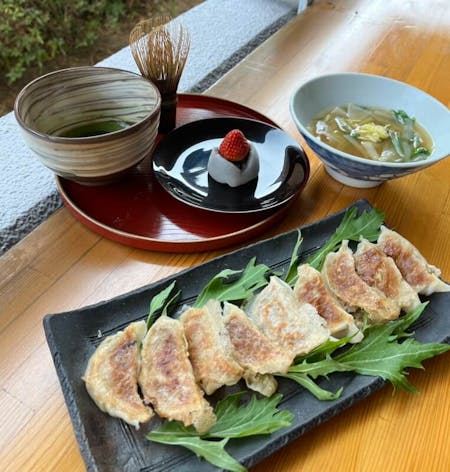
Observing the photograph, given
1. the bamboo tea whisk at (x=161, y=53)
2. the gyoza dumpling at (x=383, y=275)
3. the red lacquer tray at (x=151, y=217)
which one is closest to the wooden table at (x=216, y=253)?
the red lacquer tray at (x=151, y=217)

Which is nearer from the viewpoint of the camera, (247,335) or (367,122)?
(247,335)

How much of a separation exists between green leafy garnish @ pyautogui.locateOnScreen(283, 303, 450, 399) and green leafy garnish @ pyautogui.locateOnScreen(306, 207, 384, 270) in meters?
0.23

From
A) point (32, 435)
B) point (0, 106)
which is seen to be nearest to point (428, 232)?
point (32, 435)

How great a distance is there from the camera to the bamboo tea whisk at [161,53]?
1.33 metres

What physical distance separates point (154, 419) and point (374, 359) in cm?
42

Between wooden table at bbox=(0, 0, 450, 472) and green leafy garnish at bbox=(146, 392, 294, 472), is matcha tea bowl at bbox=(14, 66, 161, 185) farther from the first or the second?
green leafy garnish at bbox=(146, 392, 294, 472)

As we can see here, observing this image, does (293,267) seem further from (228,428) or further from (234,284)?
(228,428)

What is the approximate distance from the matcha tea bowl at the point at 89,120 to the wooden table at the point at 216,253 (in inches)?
6.6

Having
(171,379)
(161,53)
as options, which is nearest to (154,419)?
(171,379)

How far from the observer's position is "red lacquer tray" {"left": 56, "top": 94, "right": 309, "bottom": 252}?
115 centimetres

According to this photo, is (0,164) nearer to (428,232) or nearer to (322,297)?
(322,297)

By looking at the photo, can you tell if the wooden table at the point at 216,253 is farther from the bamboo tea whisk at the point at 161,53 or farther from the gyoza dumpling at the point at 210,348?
the bamboo tea whisk at the point at 161,53

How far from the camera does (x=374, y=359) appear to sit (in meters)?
0.93

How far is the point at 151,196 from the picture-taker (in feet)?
4.17
